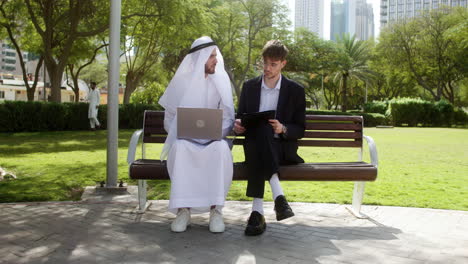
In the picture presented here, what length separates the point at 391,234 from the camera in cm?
444

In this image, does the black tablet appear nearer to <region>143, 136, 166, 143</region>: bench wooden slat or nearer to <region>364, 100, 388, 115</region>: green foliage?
<region>143, 136, 166, 143</region>: bench wooden slat

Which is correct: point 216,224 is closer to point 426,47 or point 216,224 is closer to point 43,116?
point 43,116

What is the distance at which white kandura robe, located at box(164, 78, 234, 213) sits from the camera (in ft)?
14.1

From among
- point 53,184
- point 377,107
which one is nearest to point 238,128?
point 53,184

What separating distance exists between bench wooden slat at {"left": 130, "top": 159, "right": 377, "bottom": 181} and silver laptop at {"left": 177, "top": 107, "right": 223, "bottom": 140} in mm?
416

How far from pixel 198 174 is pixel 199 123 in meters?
0.45

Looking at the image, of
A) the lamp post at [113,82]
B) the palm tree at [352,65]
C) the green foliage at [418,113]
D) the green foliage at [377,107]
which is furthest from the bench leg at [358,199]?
the palm tree at [352,65]

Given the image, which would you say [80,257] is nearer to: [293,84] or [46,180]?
[293,84]

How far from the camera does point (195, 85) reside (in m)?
4.63

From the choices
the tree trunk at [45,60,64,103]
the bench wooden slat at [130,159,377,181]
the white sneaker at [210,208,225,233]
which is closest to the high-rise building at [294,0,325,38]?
the tree trunk at [45,60,64,103]

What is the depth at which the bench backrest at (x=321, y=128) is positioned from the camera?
532 cm

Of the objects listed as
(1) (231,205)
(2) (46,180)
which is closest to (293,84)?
(1) (231,205)

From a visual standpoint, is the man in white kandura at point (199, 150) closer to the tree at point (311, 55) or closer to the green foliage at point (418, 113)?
the green foliage at point (418, 113)

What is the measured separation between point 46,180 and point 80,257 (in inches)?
156
